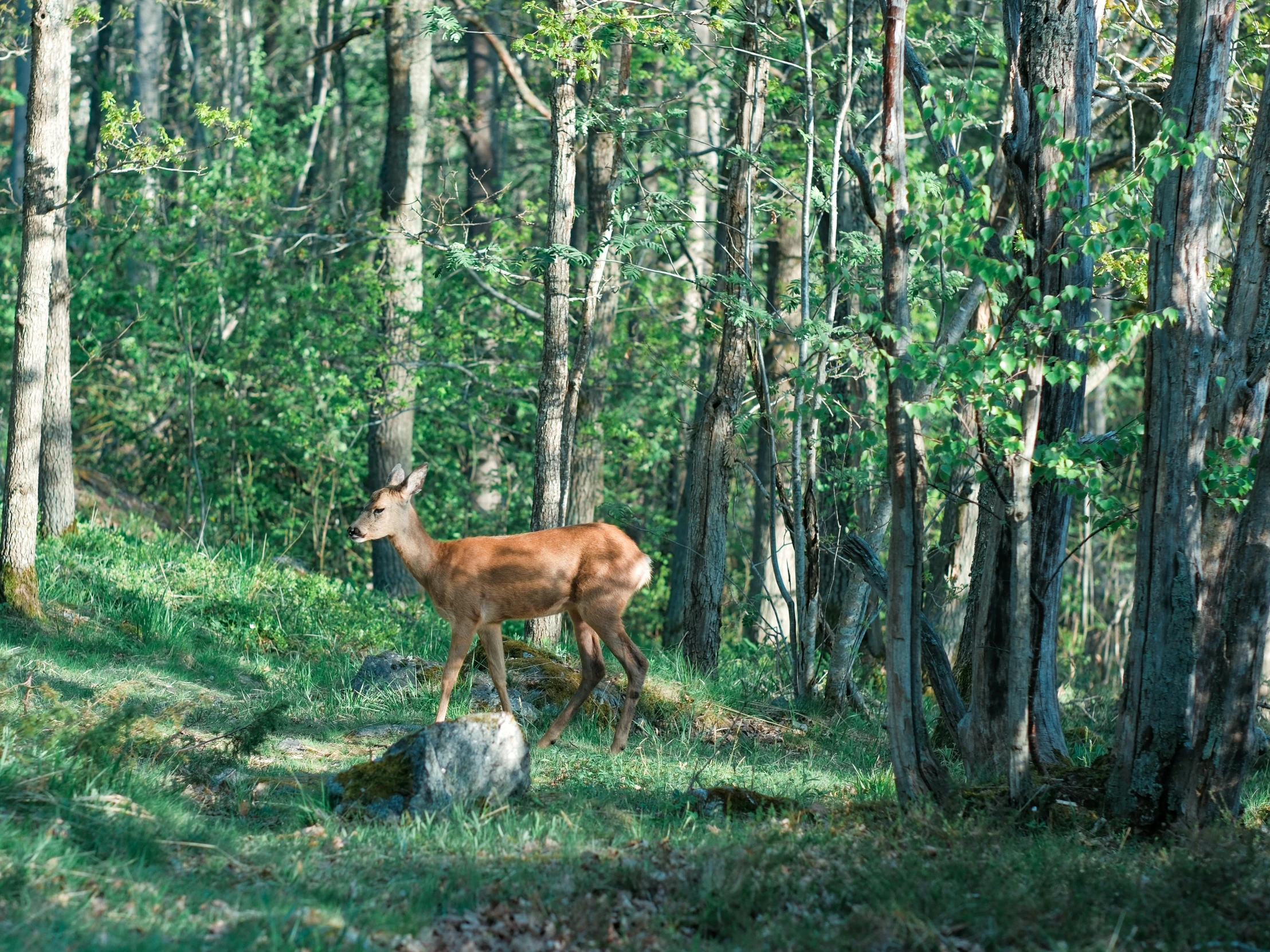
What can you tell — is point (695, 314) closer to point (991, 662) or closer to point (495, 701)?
point (495, 701)

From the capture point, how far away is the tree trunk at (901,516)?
625cm

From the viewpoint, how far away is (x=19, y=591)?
32.9 ft

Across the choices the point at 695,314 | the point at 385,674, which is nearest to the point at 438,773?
the point at 385,674

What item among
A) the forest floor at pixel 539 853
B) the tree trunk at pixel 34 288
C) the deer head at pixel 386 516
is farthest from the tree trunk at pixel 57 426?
the deer head at pixel 386 516

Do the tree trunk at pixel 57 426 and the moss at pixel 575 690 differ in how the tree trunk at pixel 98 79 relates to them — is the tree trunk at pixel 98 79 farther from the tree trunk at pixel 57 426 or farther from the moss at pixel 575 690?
the moss at pixel 575 690

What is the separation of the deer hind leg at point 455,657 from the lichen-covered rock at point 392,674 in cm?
46

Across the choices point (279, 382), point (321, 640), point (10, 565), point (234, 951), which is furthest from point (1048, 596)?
point (279, 382)

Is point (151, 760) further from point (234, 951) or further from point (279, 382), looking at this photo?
point (279, 382)

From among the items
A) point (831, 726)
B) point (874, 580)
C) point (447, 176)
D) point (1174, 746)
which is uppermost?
point (447, 176)

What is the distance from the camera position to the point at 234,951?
4.48 m

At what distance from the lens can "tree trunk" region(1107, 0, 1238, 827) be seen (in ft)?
20.7

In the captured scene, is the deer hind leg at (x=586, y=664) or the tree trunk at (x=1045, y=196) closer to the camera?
the tree trunk at (x=1045, y=196)

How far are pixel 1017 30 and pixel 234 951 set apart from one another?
587 cm

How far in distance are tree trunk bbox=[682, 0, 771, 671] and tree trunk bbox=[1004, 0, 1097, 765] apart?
13.4 feet
